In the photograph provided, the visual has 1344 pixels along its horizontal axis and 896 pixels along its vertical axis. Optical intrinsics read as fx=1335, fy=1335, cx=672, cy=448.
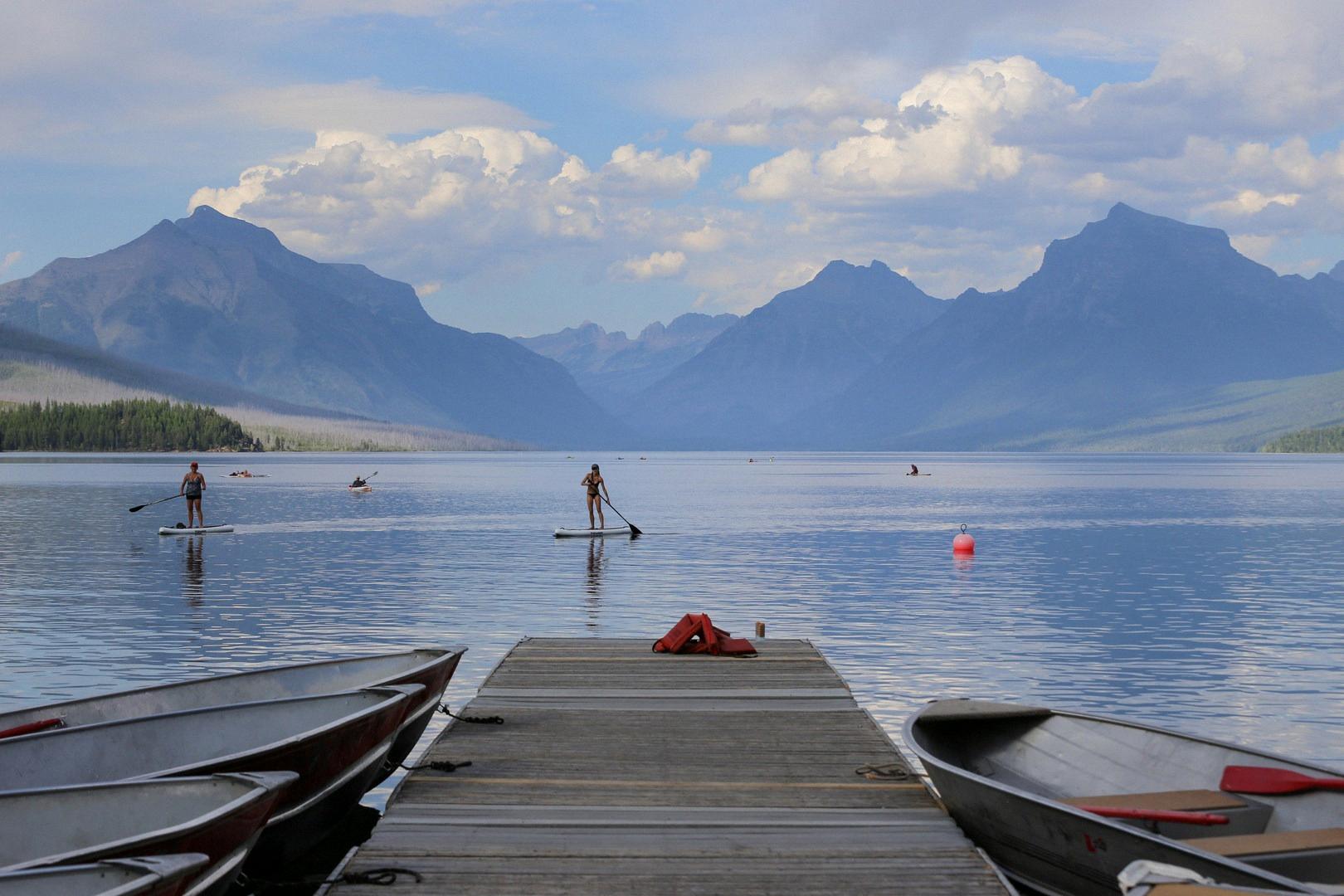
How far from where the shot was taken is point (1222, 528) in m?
68.9

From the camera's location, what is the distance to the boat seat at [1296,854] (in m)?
10.0

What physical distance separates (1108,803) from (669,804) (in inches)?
162

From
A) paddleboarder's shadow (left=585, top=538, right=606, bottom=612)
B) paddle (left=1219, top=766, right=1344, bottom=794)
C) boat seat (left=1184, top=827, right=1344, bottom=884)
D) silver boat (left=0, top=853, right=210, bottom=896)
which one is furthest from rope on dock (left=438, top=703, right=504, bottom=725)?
paddleboarder's shadow (left=585, top=538, right=606, bottom=612)

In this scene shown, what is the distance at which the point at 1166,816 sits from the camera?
441 inches

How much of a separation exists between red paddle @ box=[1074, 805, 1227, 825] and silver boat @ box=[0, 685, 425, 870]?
7.04 m

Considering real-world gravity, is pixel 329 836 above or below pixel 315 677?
below

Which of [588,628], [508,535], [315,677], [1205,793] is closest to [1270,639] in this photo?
[588,628]

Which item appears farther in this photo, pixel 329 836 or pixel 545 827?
pixel 329 836

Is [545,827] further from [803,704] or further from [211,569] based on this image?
[211,569]

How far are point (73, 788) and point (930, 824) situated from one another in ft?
24.2

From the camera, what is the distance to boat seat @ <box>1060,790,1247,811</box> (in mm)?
11562

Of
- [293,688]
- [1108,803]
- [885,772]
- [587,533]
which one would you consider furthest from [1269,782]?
[587,533]

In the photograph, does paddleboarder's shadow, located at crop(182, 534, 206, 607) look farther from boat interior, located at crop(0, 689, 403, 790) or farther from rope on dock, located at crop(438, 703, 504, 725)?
boat interior, located at crop(0, 689, 403, 790)

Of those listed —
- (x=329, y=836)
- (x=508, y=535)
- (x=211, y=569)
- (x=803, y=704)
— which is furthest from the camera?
(x=508, y=535)
